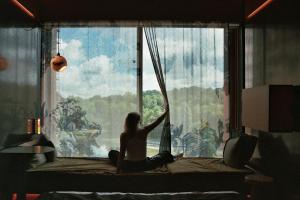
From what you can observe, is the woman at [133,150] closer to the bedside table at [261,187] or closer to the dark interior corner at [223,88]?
the dark interior corner at [223,88]

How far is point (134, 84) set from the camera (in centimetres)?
511

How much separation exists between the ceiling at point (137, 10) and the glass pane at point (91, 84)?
21 cm

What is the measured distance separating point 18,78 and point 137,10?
6.24ft

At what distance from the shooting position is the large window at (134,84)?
5.06 meters

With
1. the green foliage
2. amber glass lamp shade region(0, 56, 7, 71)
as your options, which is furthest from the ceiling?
amber glass lamp shade region(0, 56, 7, 71)

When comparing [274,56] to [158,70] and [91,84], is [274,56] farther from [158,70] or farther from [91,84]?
[91,84]

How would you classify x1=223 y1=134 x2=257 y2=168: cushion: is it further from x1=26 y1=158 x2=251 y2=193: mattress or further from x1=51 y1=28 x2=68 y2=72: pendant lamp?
A: x1=51 y1=28 x2=68 y2=72: pendant lamp

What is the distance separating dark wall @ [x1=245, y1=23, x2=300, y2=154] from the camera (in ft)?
10.1

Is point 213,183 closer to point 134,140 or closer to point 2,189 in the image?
point 134,140

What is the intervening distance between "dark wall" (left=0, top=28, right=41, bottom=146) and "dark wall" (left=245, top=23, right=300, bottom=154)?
2915mm

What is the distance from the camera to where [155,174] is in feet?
12.7

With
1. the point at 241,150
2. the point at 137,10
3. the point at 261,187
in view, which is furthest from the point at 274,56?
the point at 137,10

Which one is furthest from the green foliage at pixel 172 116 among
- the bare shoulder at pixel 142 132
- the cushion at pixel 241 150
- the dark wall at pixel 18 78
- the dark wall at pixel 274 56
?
the bare shoulder at pixel 142 132

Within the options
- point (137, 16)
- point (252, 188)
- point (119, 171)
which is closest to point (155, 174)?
point (119, 171)
